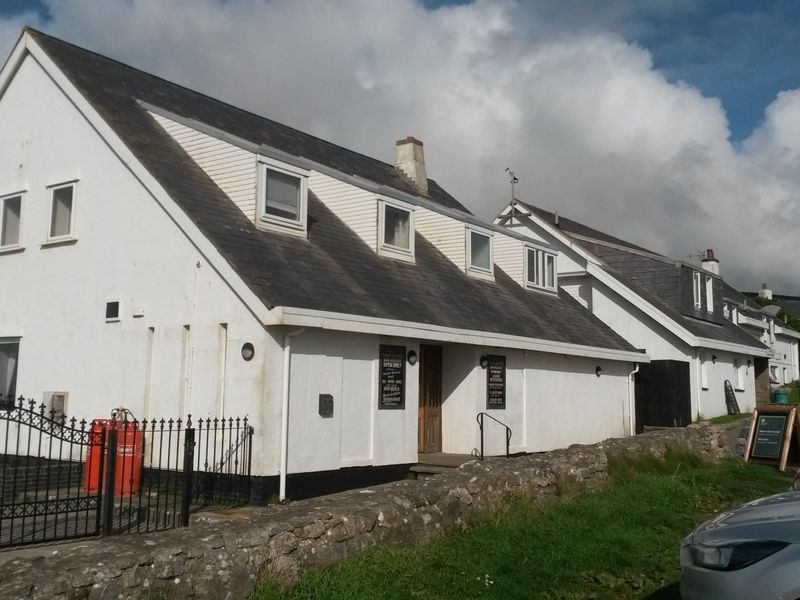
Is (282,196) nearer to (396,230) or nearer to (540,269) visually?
(396,230)

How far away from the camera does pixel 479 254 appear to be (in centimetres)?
2091

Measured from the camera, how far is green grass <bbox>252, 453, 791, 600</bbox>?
7.22 m

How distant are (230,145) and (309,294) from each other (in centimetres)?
393

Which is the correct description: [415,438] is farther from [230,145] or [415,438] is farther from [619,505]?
[230,145]

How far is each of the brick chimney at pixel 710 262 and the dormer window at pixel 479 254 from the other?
2269 cm

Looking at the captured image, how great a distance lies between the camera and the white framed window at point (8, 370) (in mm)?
15610

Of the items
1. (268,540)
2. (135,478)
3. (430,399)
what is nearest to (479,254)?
(430,399)

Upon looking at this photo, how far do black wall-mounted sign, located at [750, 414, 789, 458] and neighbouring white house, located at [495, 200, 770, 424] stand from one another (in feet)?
21.2

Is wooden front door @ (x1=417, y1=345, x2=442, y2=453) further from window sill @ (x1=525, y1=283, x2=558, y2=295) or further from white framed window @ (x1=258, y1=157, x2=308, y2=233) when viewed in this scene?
window sill @ (x1=525, y1=283, x2=558, y2=295)

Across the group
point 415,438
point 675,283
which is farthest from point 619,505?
point 675,283

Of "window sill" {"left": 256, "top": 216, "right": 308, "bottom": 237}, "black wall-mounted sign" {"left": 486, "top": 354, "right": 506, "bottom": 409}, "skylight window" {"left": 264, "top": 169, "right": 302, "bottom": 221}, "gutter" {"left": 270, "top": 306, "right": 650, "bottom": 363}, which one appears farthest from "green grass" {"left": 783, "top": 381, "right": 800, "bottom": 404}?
"skylight window" {"left": 264, "top": 169, "right": 302, "bottom": 221}

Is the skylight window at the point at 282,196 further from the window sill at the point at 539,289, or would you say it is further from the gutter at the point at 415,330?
the window sill at the point at 539,289

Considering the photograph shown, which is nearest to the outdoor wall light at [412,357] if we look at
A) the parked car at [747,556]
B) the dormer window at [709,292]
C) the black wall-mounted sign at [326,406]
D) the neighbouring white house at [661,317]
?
the black wall-mounted sign at [326,406]

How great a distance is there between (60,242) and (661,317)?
18490mm
